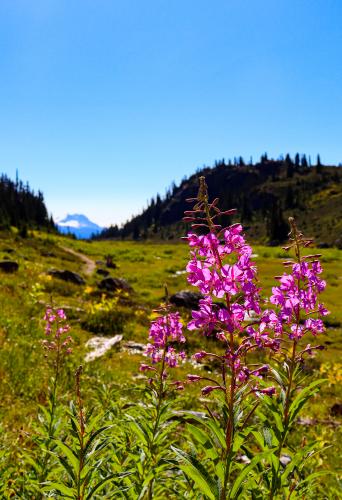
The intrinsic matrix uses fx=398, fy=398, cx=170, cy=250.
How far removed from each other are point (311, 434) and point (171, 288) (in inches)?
982

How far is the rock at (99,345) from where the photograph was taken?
1243 cm

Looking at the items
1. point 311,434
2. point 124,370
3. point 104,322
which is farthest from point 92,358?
point 311,434

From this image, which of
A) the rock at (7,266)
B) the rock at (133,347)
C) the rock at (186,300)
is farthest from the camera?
the rock at (186,300)

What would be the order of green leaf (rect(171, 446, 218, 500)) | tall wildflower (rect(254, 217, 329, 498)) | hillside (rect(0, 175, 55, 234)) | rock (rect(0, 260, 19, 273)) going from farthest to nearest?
hillside (rect(0, 175, 55, 234)) → rock (rect(0, 260, 19, 273)) → tall wildflower (rect(254, 217, 329, 498)) → green leaf (rect(171, 446, 218, 500))

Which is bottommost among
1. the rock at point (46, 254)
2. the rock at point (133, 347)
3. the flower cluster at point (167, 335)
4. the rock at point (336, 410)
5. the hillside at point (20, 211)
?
the rock at point (336, 410)

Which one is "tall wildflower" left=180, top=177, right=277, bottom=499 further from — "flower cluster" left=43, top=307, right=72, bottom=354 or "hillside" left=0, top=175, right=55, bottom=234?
"hillside" left=0, top=175, right=55, bottom=234

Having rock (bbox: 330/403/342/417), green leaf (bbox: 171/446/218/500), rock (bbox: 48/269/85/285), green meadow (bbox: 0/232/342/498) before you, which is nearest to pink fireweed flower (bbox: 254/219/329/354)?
green leaf (bbox: 171/446/218/500)

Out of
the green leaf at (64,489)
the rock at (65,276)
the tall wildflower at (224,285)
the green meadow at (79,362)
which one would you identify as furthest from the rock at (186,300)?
the tall wildflower at (224,285)

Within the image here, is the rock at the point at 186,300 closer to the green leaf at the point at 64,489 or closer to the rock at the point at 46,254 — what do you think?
the green leaf at the point at 64,489

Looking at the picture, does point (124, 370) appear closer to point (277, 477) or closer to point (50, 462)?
point (50, 462)

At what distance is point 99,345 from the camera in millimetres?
13609

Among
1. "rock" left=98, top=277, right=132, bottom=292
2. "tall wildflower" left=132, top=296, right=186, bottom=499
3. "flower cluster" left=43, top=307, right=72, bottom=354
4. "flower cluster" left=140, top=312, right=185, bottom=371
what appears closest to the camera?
"tall wildflower" left=132, top=296, right=186, bottom=499

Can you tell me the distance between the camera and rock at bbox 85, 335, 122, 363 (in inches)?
489

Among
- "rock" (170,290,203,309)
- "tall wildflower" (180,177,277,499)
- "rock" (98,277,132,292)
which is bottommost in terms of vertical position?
"rock" (170,290,203,309)
